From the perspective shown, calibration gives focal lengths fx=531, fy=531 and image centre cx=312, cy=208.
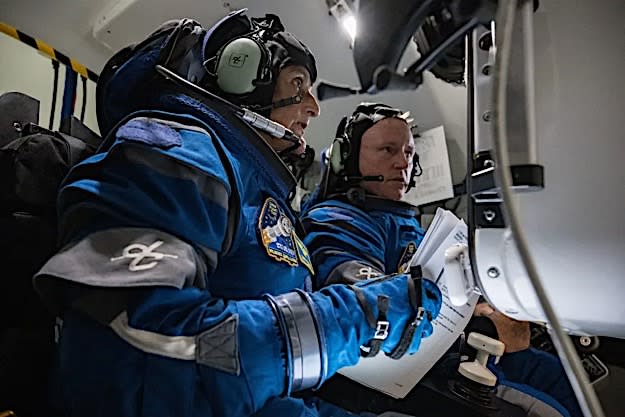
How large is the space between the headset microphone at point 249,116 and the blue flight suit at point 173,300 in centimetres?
9

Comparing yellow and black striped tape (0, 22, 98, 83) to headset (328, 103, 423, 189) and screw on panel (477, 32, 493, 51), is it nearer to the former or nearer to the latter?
headset (328, 103, 423, 189)

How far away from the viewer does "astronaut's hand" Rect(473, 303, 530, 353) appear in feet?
4.34

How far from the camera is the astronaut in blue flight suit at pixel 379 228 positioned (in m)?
1.34

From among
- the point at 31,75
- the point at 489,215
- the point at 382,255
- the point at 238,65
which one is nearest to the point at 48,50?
the point at 31,75

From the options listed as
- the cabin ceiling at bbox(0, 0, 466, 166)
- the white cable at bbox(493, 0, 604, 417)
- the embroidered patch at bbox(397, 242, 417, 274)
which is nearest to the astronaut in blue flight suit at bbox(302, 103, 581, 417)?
the embroidered patch at bbox(397, 242, 417, 274)

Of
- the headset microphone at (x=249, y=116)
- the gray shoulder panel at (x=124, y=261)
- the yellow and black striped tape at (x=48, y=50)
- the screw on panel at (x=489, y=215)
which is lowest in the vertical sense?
the gray shoulder panel at (x=124, y=261)

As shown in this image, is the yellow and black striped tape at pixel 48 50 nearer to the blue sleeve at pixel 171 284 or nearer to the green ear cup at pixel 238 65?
the green ear cup at pixel 238 65

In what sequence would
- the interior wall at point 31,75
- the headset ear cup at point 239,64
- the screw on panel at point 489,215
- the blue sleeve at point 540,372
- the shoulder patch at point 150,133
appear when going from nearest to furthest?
1. the screw on panel at point 489,215
2. the shoulder patch at point 150,133
3. the headset ear cup at point 239,64
4. the blue sleeve at point 540,372
5. the interior wall at point 31,75

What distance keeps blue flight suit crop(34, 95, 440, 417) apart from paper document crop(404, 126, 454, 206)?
4.51ft

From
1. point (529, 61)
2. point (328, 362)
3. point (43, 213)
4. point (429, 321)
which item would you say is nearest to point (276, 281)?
point (328, 362)

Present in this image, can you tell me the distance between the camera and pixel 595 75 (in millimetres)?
615

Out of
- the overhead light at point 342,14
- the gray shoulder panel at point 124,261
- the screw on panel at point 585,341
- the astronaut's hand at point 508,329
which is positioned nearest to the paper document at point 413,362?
the astronaut's hand at point 508,329

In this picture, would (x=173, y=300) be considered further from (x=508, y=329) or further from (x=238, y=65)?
(x=508, y=329)

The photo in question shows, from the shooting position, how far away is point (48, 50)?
1.72 m
